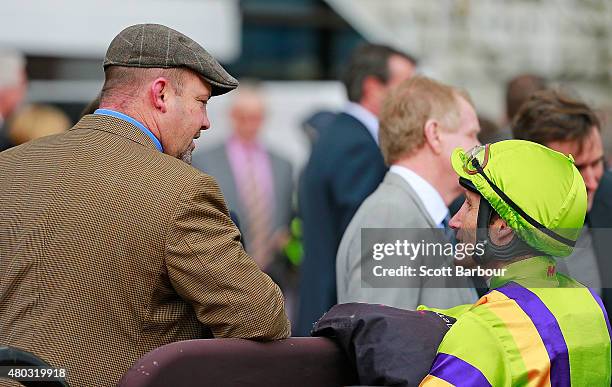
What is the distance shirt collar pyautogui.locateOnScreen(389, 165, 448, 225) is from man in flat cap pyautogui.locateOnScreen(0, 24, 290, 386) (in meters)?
1.20

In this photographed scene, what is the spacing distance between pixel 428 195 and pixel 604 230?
789 millimetres

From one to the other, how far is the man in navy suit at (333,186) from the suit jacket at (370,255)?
1.21 m

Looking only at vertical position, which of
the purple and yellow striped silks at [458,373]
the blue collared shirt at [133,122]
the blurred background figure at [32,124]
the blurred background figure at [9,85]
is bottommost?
the blurred background figure at [32,124]

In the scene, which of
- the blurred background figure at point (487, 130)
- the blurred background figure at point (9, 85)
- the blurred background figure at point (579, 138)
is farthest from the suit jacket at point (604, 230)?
the blurred background figure at point (9, 85)

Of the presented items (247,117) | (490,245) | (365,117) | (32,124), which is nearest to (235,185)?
(247,117)

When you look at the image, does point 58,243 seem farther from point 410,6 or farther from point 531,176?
point 410,6

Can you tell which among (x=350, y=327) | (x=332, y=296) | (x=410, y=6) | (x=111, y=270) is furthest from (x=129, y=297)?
(x=410, y=6)

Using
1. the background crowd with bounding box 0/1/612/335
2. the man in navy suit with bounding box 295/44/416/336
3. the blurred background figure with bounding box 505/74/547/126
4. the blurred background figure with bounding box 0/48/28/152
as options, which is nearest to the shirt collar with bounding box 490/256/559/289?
the background crowd with bounding box 0/1/612/335

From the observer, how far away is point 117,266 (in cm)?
288

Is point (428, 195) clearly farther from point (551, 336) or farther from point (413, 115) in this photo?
point (551, 336)

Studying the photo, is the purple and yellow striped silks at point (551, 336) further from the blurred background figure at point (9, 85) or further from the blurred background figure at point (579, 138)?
the blurred background figure at point (9, 85)

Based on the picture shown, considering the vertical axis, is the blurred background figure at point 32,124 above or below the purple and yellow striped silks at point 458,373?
below

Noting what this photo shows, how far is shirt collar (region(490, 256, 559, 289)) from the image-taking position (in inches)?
117

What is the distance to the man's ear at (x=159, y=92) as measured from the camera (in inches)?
125
